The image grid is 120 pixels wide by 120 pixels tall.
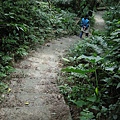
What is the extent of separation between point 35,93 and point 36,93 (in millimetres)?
22

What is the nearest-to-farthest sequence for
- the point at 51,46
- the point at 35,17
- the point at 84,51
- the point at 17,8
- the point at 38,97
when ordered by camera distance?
the point at 38,97, the point at 84,51, the point at 17,8, the point at 51,46, the point at 35,17

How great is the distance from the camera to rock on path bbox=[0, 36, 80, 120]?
3.85m

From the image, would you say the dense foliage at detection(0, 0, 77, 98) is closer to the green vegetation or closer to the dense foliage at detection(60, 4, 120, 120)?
the green vegetation

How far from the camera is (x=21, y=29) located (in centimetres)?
683

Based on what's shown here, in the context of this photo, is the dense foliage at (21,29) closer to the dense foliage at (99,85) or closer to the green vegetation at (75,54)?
the green vegetation at (75,54)

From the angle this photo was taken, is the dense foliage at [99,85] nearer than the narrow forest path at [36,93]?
Yes

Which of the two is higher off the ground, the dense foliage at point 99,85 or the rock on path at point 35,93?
the dense foliage at point 99,85

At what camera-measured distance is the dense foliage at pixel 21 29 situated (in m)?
6.24

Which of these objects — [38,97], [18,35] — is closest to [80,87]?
[38,97]

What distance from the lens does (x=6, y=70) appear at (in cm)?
542

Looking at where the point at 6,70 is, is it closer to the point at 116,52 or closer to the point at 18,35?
the point at 18,35

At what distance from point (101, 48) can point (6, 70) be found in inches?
100

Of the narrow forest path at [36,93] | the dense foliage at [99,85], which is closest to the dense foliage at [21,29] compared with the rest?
the narrow forest path at [36,93]

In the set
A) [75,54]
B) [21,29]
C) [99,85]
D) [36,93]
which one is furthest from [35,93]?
[21,29]
